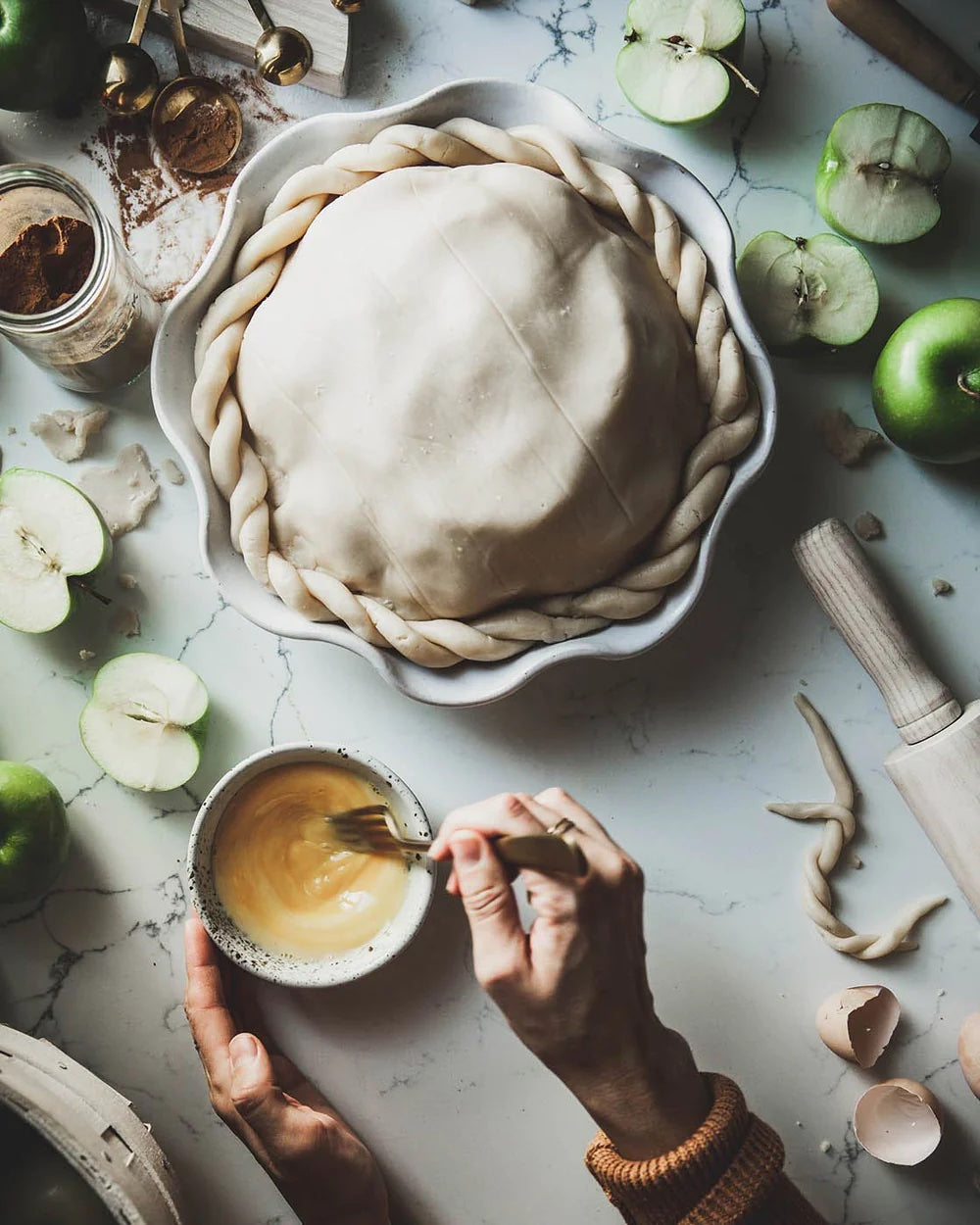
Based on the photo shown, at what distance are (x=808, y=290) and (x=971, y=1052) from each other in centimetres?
94

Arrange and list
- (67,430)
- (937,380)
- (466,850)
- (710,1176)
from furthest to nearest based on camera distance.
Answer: (67,430)
(937,380)
(710,1176)
(466,850)

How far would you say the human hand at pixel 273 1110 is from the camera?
48.9 inches

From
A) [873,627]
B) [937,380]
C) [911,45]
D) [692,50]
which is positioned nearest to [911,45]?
[911,45]

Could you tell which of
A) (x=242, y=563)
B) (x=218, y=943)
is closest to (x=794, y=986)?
(x=218, y=943)

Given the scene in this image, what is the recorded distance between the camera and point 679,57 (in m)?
1.36

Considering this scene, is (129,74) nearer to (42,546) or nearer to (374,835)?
(42,546)

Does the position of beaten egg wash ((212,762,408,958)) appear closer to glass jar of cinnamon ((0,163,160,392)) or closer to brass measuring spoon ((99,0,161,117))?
glass jar of cinnamon ((0,163,160,392))

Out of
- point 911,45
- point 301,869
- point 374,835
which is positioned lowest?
point 301,869

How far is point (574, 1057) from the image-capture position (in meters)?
1.15

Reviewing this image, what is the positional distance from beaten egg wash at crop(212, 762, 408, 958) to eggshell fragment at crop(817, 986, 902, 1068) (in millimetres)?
543

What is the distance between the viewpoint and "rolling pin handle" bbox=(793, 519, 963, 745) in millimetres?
1312

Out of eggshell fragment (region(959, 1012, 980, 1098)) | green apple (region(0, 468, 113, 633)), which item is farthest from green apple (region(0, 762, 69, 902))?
eggshell fragment (region(959, 1012, 980, 1098))

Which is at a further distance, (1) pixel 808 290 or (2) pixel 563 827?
(1) pixel 808 290

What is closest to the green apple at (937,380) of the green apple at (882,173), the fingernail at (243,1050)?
the green apple at (882,173)
